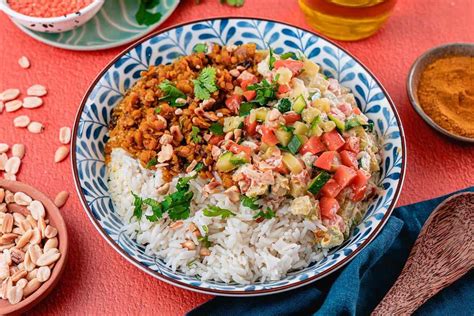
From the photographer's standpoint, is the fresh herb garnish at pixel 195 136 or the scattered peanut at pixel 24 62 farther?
the scattered peanut at pixel 24 62

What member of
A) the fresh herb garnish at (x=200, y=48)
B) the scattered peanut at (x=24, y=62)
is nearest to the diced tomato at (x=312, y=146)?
the fresh herb garnish at (x=200, y=48)

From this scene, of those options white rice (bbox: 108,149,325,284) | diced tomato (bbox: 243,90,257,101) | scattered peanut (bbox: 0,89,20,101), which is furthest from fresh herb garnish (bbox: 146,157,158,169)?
scattered peanut (bbox: 0,89,20,101)

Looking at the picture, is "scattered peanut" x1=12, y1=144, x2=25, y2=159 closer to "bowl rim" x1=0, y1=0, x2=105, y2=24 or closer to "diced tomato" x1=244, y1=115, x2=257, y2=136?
A: "bowl rim" x1=0, y1=0, x2=105, y2=24

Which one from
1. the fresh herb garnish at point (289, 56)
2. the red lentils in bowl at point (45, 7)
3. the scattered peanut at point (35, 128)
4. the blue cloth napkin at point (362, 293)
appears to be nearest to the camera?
the blue cloth napkin at point (362, 293)

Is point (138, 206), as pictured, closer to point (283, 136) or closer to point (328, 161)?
point (283, 136)

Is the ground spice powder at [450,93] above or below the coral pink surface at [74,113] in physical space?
above

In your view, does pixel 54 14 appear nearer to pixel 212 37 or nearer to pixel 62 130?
pixel 62 130

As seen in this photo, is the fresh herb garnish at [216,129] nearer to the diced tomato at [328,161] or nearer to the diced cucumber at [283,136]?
the diced cucumber at [283,136]
